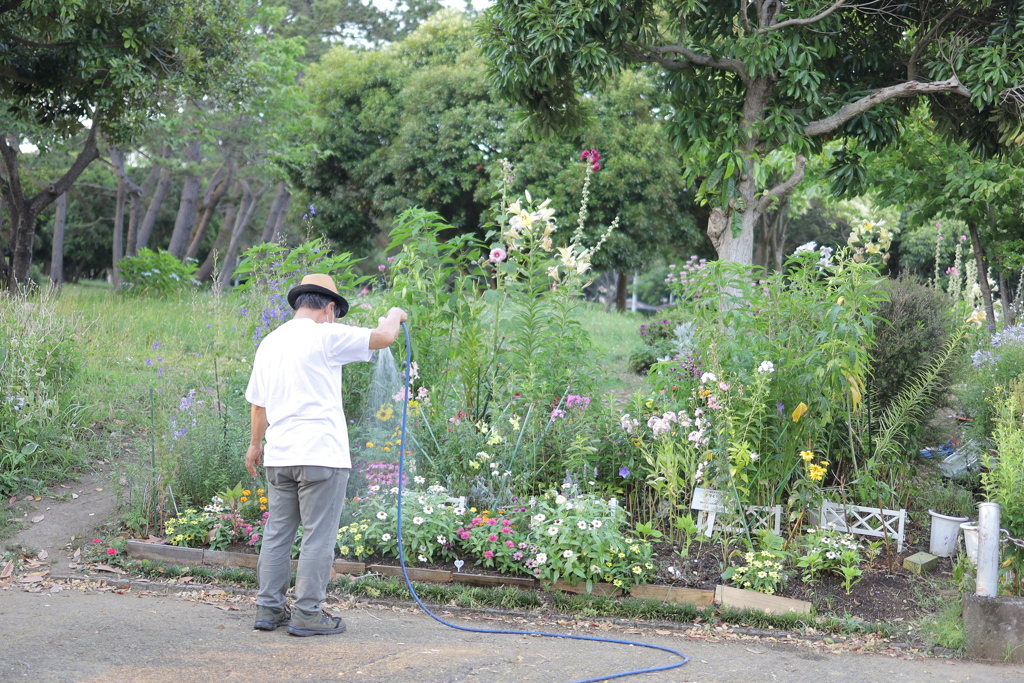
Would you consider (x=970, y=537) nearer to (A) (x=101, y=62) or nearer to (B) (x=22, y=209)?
(A) (x=101, y=62)

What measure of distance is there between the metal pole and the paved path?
389mm

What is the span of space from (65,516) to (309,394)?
3049mm

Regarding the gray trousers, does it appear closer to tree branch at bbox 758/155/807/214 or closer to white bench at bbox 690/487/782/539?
white bench at bbox 690/487/782/539

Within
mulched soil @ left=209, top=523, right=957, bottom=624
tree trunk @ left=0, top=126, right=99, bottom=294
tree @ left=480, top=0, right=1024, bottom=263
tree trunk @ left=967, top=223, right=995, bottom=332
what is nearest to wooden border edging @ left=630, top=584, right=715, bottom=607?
mulched soil @ left=209, top=523, right=957, bottom=624

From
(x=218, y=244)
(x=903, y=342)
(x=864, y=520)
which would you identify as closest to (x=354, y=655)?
(x=864, y=520)

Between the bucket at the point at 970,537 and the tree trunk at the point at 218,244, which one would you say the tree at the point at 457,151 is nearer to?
the tree trunk at the point at 218,244

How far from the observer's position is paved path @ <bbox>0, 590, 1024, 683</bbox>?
3.62 metres

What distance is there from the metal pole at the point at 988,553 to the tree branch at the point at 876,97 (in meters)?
3.73

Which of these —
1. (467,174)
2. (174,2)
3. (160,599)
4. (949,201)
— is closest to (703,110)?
(949,201)

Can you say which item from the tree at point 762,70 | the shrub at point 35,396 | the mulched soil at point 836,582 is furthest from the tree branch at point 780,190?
the shrub at point 35,396

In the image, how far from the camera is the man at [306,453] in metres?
4.04

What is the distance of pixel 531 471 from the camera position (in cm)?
546

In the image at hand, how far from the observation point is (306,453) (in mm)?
4008

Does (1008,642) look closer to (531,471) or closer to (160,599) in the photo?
(531,471)
